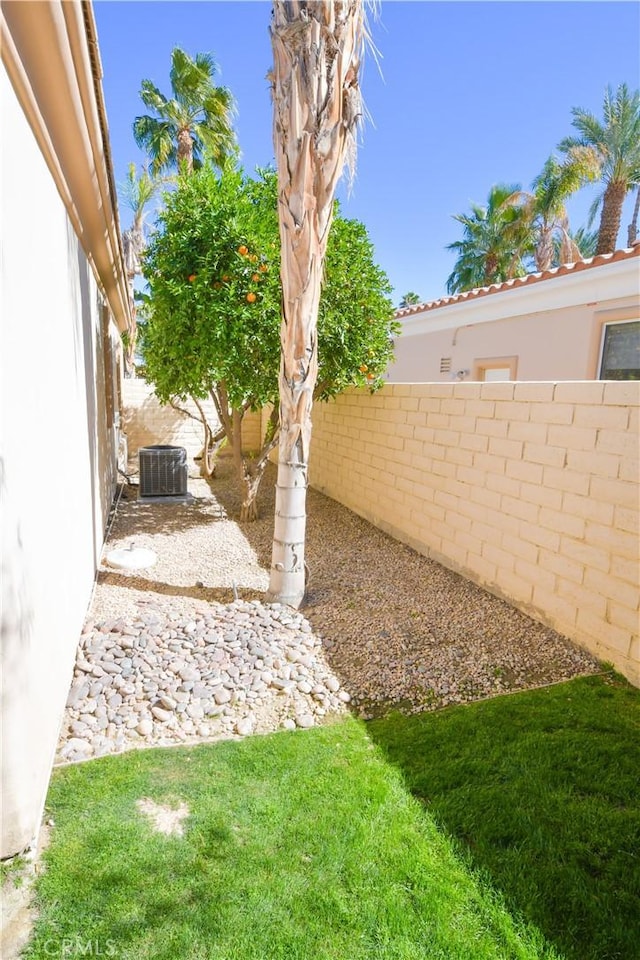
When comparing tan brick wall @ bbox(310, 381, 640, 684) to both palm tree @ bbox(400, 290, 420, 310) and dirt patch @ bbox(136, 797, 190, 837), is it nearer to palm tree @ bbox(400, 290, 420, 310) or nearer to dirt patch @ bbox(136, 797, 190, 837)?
dirt patch @ bbox(136, 797, 190, 837)

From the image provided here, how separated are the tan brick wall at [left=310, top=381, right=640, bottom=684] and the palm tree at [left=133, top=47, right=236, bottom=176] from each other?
15738 mm

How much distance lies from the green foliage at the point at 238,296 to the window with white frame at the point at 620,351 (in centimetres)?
301

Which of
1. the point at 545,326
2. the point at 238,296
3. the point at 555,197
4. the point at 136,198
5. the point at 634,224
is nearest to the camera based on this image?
the point at 238,296

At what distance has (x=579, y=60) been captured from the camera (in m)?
6.41

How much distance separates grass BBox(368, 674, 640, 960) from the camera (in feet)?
6.08

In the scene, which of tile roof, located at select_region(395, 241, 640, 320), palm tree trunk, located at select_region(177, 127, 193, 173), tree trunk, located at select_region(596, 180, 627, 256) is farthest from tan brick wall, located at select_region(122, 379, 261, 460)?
tree trunk, located at select_region(596, 180, 627, 256)

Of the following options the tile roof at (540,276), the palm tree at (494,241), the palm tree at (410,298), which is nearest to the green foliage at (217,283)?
the tile roof at (540,276)

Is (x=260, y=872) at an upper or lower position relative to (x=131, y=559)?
lower

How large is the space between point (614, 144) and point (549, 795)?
20508 millimetres

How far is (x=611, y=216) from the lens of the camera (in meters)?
15.2

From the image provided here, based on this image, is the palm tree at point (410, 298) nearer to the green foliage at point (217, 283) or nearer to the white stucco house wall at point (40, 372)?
the green foliage at point (217, 283)

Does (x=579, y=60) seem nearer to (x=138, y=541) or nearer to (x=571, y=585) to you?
(x=571, y=585)

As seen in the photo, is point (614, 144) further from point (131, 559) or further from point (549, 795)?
point (549, 795)

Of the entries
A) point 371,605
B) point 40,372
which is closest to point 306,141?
point 40,372
